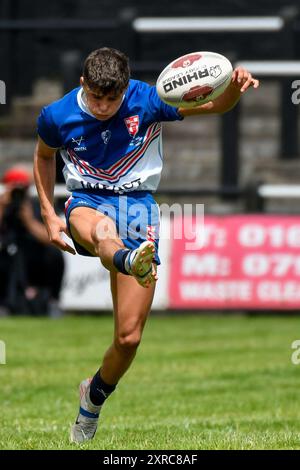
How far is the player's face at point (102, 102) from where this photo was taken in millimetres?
6926

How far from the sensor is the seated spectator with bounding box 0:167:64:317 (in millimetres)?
15594

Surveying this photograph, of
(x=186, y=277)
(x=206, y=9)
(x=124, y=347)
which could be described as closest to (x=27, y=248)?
(x=186, y=277)

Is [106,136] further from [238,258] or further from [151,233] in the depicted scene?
[238,258]

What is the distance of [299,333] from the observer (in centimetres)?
1397

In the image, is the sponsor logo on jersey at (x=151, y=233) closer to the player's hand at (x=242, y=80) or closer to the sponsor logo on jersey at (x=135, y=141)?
the sponsor logo on jersey at (x=135, y=141)

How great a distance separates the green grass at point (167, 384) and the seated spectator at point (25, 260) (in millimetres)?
475

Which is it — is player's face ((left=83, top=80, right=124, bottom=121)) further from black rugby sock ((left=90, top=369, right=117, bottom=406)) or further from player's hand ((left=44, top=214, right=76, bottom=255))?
black rugby sock ((left=90, top=369, right=117, bottom=406))

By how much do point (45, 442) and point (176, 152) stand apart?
11.9 meters

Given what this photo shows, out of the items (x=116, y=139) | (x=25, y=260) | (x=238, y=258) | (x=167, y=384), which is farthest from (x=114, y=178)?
(x=25, y=260)

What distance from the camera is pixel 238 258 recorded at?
51.9ft

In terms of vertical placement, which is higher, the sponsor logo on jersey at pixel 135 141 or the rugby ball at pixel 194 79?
the rugby ball at pixel 194 79

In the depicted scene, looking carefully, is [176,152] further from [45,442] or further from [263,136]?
[45,442]

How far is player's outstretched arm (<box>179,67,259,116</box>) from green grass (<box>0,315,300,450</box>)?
5.91 ft

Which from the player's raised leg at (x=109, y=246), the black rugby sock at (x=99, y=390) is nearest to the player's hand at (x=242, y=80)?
the player's raised leg at (x=109, y=246)
